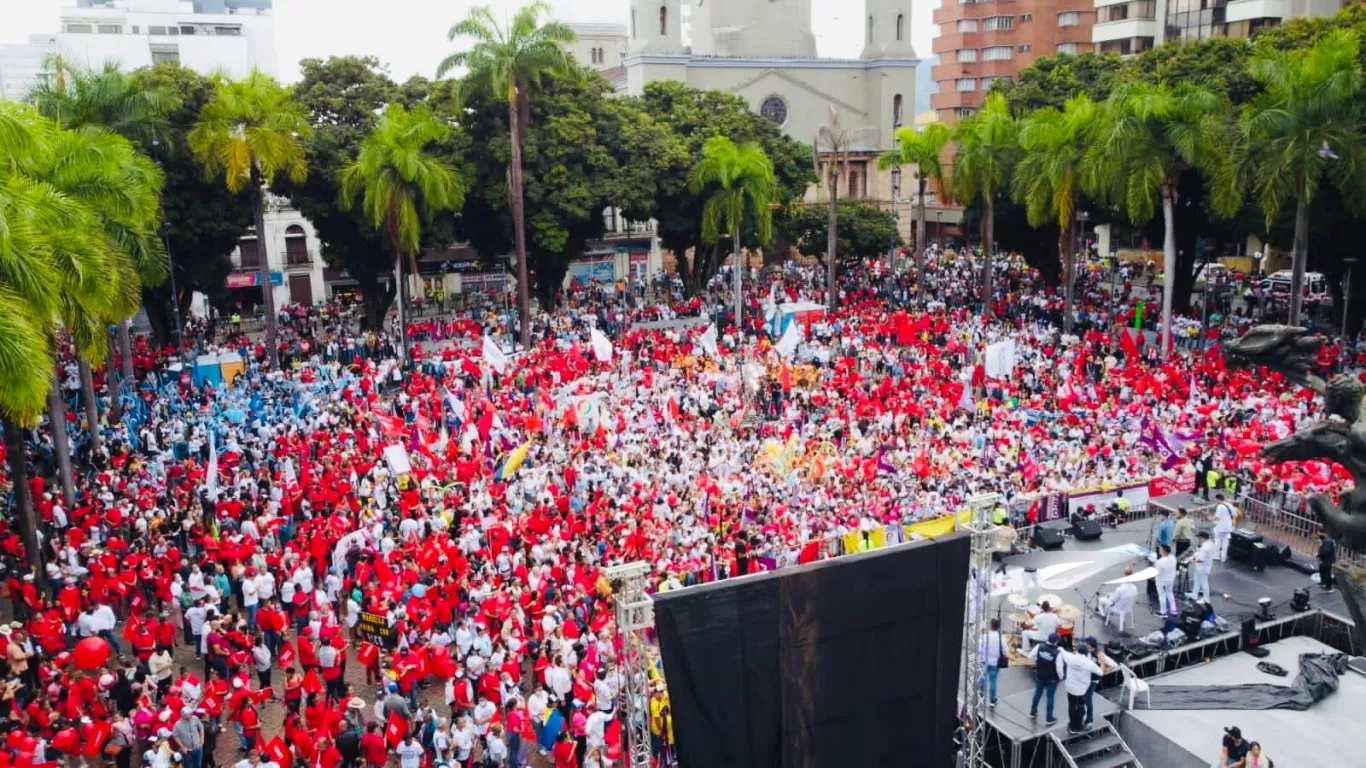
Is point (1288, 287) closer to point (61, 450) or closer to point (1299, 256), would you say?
point (1299, 256)

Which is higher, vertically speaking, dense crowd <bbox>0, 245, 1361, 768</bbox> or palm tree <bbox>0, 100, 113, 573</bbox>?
palm tree <bbox>0, 100, 113, 573</bbox>

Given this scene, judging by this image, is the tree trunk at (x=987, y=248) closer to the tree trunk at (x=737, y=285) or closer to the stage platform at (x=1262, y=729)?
the tree trunk at (x=737, y=285)

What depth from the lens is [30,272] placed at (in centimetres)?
1577

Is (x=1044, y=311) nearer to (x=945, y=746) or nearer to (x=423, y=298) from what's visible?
(x=423, y=298)

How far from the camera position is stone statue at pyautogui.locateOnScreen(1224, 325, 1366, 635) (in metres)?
13.7

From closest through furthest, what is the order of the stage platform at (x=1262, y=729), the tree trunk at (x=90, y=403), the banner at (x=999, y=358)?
1. the stage platform at (x=1262, y=729)
2. the tree trunk at (x=90, y=403)
3. the banner at (x=999, y=358)

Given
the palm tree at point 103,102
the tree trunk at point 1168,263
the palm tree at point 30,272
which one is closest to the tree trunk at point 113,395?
the palm tree at point 103,102

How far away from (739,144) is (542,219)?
11.5 m

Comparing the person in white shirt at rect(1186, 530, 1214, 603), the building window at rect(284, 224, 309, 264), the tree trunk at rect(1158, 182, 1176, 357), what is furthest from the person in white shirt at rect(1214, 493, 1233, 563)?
the building window at rect(284, 224, 309, 264)

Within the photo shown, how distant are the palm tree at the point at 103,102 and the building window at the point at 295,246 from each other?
2161 cm

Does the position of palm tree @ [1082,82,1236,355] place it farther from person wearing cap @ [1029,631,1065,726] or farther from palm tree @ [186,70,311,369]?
palm tree @ [186,70,311,369]

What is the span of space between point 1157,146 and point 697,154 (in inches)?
751

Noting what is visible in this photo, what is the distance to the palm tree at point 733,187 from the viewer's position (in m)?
42.7

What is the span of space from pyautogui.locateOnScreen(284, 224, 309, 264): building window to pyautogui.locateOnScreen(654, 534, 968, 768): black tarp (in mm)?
48724
